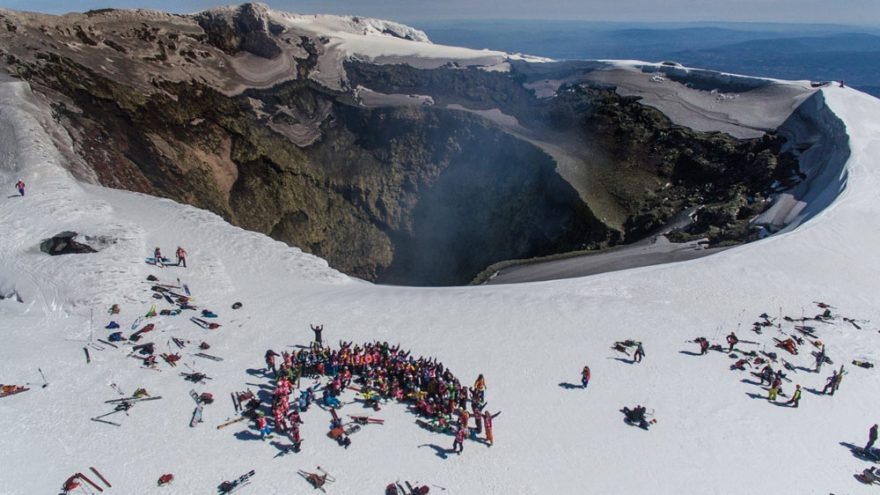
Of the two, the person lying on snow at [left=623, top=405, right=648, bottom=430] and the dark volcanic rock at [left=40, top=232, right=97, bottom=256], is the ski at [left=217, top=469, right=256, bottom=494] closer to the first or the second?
the person lying on snow at [left=623, top=405, right=648, bottom=430]

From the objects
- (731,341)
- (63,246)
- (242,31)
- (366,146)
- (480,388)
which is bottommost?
(480,388)

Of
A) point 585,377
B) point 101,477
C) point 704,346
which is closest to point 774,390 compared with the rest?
point 704,346

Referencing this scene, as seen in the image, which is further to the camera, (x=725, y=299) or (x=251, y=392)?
(x=725, y=299)

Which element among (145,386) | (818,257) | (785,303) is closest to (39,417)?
(145,386)

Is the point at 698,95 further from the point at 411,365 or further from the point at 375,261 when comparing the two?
the point at 411,365

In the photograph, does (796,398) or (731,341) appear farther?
(731,341)

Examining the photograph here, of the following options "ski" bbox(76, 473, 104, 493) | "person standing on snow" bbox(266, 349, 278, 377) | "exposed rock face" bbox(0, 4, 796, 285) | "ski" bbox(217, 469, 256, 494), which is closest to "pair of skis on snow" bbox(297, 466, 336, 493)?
"ski" bbox(217, 469, 256, 494)

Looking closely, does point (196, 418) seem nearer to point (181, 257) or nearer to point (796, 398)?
point (181, 257)
